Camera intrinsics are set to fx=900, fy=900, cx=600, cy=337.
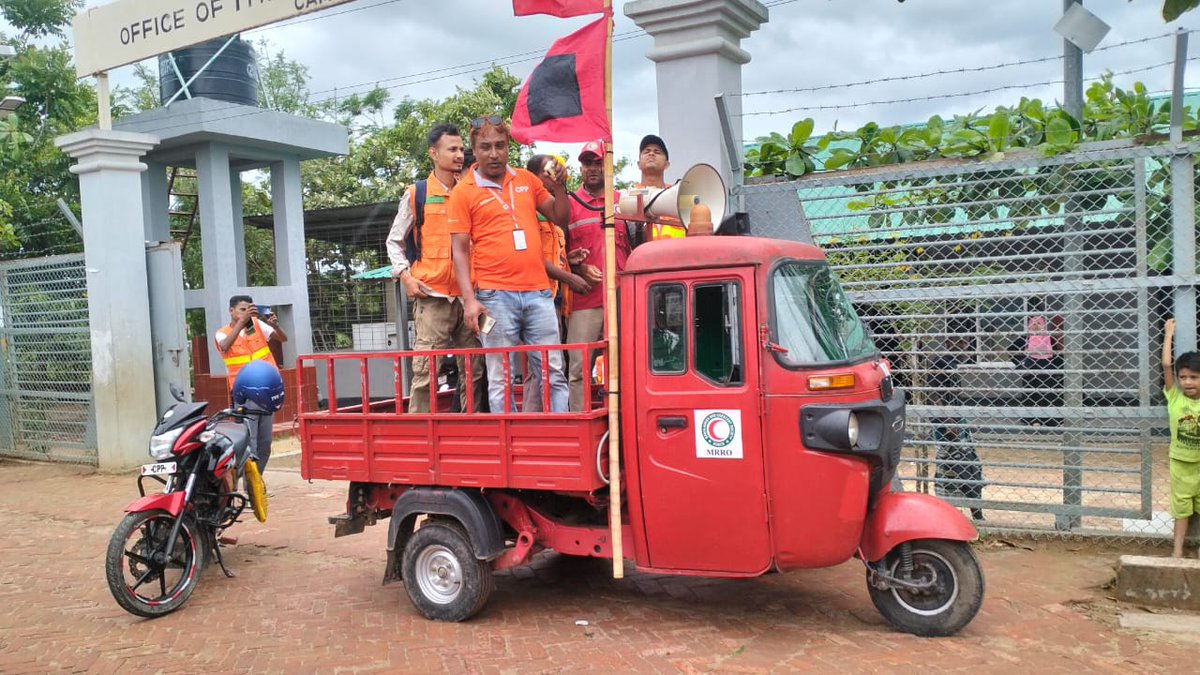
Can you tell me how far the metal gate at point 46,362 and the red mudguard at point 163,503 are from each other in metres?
5.95

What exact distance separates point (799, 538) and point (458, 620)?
78.3 inches

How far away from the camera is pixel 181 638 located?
16.5 feet

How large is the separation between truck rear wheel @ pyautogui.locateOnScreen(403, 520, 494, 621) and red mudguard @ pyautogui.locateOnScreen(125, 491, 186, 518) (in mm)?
1485

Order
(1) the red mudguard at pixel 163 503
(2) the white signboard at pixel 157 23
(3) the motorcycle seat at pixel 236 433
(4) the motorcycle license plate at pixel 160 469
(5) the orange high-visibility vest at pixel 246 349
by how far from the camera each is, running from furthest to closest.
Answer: (2) the white signboard at pixel 157 23
(5) the orange high-visibility vest at pixel 246 349
(3) the motorcycle seat at pixel 236 433
(4) the motorcycle license plate at pixel 160 469
(1) the red mudguard at pixel 163 503

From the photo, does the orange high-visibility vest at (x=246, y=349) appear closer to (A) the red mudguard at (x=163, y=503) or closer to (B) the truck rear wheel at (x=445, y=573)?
(A) the red mudguard at (x=163, y=503)

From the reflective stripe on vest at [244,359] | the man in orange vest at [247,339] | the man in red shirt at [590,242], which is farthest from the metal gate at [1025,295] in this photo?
the reflective stripe on vest at [244,359]

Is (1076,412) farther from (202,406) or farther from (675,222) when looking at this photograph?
(202,406)

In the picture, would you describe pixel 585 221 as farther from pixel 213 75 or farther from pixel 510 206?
pixel 213 75

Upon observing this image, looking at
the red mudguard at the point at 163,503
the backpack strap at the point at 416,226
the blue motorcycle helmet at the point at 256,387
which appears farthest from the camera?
the blue motorcycle helmet at the point at 256,387

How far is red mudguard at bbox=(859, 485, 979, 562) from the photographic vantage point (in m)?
4.33

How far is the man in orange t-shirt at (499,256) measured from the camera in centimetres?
511

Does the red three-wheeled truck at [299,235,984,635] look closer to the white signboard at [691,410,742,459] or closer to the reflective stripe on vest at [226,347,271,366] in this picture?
the white signboard at [691,410,742,459]

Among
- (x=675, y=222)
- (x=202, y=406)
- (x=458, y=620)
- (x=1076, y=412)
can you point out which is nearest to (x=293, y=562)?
(x=202, y=406)

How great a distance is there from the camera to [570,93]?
486 cm
